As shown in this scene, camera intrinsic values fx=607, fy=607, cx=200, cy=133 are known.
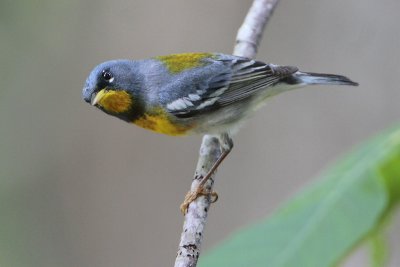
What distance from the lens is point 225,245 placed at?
3.44 feet

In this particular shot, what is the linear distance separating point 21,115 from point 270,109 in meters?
2.69

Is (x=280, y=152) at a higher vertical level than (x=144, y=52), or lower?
lower

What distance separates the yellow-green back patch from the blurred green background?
7.02ft

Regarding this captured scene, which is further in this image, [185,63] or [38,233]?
[38,233]

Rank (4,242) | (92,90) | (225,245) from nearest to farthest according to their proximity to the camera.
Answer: (225,245)
(92,90)
(4,242)

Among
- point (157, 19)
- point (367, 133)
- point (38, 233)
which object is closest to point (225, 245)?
point (367, 133)

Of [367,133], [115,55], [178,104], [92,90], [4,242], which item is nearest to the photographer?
[92,90]

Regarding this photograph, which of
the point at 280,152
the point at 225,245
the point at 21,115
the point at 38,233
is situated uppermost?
the point at 225,245

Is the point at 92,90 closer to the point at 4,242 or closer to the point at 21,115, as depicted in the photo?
the point at 4,242

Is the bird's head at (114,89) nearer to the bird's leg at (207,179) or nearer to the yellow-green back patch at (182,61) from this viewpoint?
the yellow-green back patch at (182,61)

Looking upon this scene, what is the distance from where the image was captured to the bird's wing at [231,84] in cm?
343

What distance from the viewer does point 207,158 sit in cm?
326

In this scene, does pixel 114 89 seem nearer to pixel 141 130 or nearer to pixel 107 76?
pixel 107 76

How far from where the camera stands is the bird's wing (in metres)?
3.43
